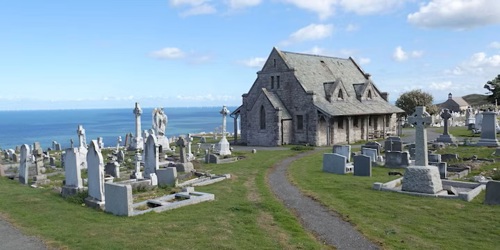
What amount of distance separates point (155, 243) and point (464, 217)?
819 cm

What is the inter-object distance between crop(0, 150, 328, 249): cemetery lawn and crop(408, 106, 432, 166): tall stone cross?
537 cm

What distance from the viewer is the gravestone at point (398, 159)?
70.1 feet

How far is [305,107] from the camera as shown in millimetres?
37031

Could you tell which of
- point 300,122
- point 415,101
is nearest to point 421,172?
point 300,122

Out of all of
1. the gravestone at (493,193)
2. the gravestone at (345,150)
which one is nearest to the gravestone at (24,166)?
the gravestone at (345,150)

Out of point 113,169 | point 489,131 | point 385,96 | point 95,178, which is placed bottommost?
point 113,169

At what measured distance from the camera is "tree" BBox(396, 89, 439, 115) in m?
60.1

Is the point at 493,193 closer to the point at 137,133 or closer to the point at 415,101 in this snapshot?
the point at 137,133

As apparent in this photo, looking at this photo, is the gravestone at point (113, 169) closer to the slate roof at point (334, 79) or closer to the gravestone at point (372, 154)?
the gravestone at point (372, 154)

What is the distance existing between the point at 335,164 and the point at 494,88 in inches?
2971

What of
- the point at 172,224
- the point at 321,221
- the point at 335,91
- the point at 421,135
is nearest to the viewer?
the point at 172,224

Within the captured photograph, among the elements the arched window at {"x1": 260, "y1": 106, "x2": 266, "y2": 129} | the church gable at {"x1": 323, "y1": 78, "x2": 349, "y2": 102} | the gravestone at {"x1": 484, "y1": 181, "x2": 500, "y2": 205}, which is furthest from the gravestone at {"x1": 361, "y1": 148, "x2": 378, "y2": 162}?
the arched window at {"x1": 260, "y1": 106, "x2": 266, "y2": 129}

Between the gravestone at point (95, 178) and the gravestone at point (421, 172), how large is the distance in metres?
10.1

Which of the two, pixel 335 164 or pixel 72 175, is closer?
pixel 72 175
